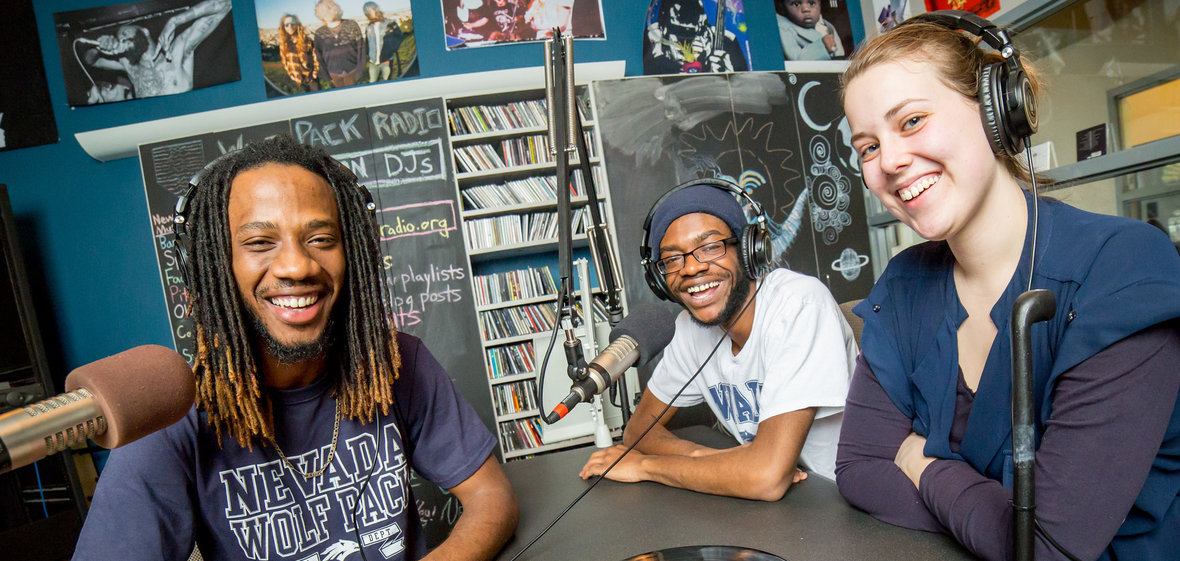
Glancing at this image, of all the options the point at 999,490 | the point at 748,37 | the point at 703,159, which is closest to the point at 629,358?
the point at 999,490

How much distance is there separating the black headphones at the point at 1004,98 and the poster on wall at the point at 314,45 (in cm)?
444

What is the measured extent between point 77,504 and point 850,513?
15.4ft

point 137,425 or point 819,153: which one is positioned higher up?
point 819,153

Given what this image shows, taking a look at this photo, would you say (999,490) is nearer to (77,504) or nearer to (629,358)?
(629,358)

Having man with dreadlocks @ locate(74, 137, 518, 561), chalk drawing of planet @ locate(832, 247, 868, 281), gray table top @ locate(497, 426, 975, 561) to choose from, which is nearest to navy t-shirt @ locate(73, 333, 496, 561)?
man with dreadlocks @ locate(74, 137, 518, 561)

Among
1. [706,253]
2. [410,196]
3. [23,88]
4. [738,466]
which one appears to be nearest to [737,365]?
[706,253]

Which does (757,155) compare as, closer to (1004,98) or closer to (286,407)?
(1004,98)

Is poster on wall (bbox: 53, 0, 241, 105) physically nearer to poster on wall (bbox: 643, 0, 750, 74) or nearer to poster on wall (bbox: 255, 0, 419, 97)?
poster on wall (bbox: 255, 0, 419, 97)

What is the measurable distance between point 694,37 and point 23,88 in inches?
198

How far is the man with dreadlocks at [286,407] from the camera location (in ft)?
3.39

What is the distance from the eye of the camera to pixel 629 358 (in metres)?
1.03

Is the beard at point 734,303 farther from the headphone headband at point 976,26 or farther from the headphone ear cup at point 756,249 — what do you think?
the headphone headband at point 976,26

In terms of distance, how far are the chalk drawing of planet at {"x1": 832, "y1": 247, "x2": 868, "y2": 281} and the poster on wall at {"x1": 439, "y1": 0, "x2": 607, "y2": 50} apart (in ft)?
9.01

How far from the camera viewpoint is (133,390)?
483 mm
